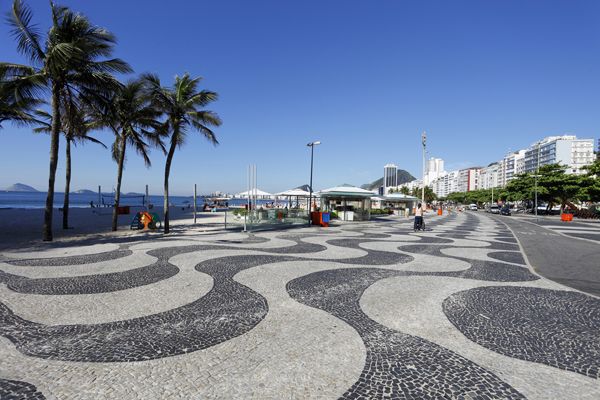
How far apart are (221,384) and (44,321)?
3332 millimetres

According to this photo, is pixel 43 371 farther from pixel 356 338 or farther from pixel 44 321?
pixel 356 338

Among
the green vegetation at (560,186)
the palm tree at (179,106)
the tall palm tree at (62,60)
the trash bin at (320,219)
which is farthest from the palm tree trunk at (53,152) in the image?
the green vegetation at (560,186)

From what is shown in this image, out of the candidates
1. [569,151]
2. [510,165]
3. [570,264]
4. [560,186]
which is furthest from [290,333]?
[510,165]

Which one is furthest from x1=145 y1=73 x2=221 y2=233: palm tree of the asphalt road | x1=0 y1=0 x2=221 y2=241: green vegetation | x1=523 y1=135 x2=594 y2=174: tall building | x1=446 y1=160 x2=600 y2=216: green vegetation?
x1=523 y1=135 x2=594 y2=174: tall building

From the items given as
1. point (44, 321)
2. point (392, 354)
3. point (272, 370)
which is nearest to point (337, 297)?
point (392, 354)

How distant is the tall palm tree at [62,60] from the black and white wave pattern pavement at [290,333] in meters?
7.51

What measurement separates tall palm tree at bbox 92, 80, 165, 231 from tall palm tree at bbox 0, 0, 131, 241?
106 cm

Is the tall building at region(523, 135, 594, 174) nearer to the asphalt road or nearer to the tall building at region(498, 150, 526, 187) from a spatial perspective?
the tall building at region(498, 150, 526, 187)

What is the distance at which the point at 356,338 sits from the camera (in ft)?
12.7

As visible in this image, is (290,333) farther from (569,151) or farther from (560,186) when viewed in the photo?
(569,151)

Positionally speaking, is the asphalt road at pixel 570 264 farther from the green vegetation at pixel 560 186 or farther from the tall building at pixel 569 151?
the tall building at pixel 569 151

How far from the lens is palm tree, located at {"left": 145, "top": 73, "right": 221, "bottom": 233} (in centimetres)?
1423

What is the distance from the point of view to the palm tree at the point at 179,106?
560 inches

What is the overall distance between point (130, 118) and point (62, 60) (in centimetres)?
490
